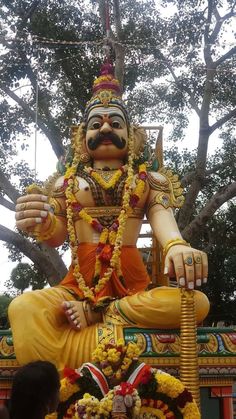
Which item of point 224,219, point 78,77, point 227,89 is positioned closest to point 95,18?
point 78,77

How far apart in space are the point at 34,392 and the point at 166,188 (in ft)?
8.30

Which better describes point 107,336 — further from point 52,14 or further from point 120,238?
point 52,14

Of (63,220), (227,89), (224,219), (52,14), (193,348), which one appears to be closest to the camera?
(193,348)

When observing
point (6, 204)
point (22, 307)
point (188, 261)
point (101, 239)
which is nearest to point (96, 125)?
point (101, 239)

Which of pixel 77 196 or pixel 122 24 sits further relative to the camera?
pixel 122 24

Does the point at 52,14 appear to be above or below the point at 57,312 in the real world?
above

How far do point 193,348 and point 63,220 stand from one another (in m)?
1.46

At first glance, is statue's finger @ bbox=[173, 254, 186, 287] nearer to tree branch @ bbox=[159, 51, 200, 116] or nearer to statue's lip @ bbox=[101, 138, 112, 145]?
statue's lip @ bbox=[101, 138, 112, 145]

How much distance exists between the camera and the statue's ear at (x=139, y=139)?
4551 millimetres

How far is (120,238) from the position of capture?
12.9ft

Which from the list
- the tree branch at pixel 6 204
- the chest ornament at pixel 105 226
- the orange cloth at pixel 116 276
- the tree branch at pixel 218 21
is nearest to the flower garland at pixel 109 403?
the chest ornament at pixel 105 226

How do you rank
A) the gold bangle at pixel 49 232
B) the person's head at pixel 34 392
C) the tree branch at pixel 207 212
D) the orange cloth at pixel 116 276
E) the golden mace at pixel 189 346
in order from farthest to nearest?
the tree branch at pixel 207 212 → the orange cloth at pixel 116 276 → the gold bangle at pixel 49 232 → the golden mace at pixel 189 346 → the person's head at pixel 34 392

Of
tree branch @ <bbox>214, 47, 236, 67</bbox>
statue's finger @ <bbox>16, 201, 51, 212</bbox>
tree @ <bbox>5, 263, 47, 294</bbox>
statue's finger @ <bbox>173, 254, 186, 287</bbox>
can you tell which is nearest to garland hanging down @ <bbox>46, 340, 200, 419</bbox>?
statue's finger @ <bbox>173, 254, 186, 287</bbox>

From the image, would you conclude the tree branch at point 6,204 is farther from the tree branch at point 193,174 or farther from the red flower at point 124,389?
the red flower at point 124,389
